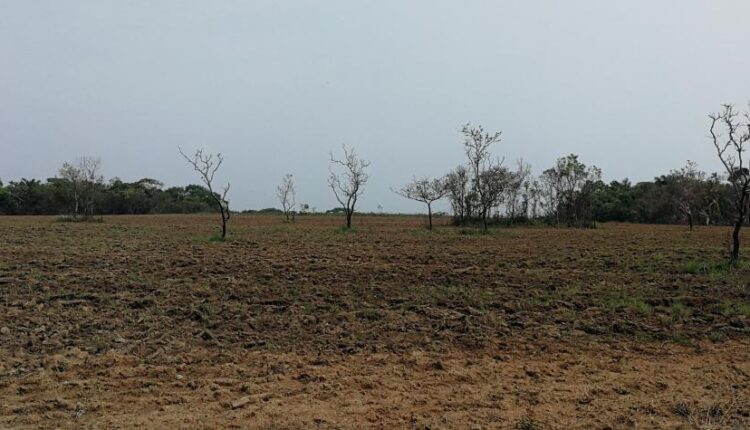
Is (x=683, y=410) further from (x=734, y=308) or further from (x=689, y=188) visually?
(x=689, y=188)

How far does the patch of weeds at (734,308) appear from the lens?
23.7ft

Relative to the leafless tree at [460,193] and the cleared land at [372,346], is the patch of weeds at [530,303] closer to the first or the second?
the cleared land at [372,346]

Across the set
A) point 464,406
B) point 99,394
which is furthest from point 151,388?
point 464,406

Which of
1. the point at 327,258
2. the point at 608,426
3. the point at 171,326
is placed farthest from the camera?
the point at 327,258

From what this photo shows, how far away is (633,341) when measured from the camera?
245 inches

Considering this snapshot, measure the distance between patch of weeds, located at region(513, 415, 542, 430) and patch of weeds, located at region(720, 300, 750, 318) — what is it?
4866 millimetres

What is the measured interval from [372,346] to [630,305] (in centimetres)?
413

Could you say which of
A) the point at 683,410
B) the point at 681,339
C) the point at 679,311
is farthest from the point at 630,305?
the point at 683,410

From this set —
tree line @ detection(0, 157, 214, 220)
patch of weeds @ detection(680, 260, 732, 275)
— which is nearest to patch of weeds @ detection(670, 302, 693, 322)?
patch of weeds @ detection(680, 260, 732, 275)

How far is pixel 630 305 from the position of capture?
24.9 ft

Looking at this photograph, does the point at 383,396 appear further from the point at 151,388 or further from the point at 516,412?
the point at 151,388

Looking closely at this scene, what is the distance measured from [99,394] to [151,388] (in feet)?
1.42

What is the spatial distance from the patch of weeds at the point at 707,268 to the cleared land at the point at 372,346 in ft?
0.11

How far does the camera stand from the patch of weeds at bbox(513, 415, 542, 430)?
12.8 feet
